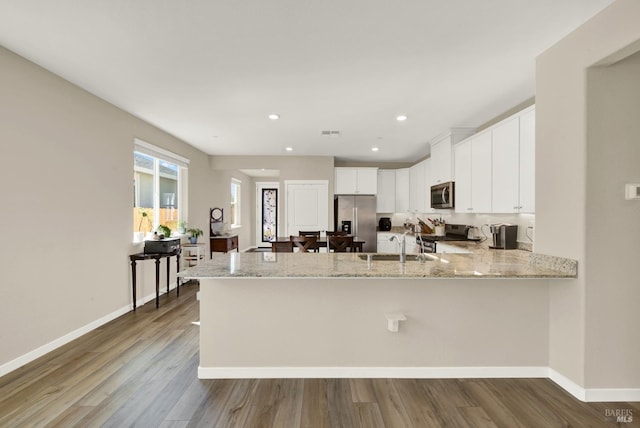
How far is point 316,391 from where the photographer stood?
2.19 metres

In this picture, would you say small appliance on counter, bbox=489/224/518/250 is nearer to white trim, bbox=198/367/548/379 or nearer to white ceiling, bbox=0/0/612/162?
white ceiling, bbox=0/0/612/162

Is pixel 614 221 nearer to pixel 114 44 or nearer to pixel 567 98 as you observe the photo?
pixel 567 98

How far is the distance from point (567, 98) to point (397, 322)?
1967 mm

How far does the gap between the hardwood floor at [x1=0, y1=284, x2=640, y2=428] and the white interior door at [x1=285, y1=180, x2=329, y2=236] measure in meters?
4.21

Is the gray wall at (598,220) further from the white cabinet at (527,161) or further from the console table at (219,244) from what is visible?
the console table at (219,244)

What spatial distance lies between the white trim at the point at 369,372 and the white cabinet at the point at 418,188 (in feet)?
12.5

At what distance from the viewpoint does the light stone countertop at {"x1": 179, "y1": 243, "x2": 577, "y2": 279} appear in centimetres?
205

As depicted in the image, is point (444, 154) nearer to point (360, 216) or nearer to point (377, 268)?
point (360, 216)

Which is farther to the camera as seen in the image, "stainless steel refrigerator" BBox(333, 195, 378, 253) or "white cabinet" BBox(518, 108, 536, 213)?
"stainless steel refrigerator" BBox(333, 195, 378, 253)

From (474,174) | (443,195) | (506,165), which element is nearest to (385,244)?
(443,195)

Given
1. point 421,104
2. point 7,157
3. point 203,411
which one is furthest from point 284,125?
point 203,411

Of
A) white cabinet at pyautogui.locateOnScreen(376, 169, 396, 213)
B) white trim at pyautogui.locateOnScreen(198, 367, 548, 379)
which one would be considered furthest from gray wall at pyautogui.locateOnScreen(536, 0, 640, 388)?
white cabinet at pyautogui.locateOnScreen(376, 169, 396, 213)

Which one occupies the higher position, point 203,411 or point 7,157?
point 7,157

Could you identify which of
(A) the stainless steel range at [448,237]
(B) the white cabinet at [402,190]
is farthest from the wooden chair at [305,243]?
(B) the white cabinet at [402,190]
